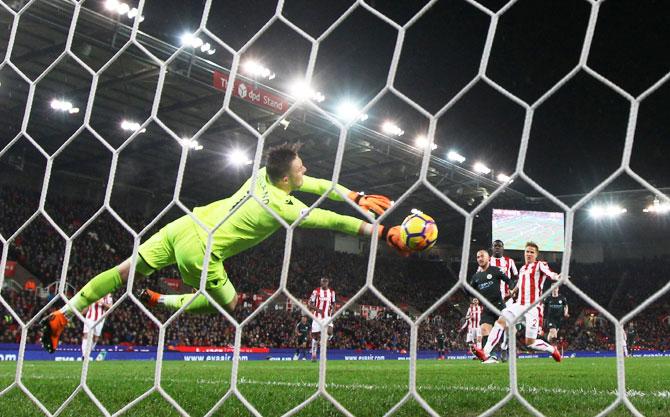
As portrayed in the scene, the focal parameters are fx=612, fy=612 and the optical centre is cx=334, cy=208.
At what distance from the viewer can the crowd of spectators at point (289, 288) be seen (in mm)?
12352

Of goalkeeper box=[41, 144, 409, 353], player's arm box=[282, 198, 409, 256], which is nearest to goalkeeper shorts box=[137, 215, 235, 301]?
goalkeeper box=[41, 144, 409, 353]

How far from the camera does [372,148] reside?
49.8ft

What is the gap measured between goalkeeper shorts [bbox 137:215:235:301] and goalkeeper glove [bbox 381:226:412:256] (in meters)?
0.93

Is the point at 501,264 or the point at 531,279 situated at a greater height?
the point at 501,264

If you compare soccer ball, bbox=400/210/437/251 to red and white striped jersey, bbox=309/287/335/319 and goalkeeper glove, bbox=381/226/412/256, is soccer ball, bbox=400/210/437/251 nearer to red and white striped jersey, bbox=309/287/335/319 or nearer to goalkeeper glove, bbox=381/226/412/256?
goalkeeper glove, bbox=381/226/412/256

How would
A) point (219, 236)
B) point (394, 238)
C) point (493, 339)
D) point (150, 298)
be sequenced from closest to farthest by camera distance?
point (394, 238) → point (219, 236) → point (150, 298) → point (493, 339)

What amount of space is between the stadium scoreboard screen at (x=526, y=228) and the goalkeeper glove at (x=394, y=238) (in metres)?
17.2

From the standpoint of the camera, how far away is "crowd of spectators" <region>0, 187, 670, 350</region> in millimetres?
12352

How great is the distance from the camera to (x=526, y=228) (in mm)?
19172

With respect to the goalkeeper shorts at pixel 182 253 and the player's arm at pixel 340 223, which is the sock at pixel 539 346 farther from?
the player's arm at pixel 340 223

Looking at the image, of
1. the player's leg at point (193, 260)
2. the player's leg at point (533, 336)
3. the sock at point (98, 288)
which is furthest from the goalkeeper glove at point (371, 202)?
the player's leg at point (533, 336)

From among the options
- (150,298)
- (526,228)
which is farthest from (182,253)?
(526,228)

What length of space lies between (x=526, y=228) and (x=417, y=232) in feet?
58.7

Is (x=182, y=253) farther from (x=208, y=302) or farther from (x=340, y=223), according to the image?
(x=340, y=223)
